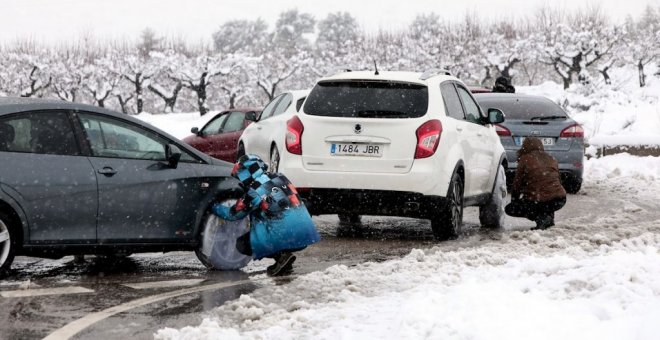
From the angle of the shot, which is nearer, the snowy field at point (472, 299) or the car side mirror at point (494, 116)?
the snowy field at point (472, 299)

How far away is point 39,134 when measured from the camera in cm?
812

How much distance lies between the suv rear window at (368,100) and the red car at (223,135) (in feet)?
28.4

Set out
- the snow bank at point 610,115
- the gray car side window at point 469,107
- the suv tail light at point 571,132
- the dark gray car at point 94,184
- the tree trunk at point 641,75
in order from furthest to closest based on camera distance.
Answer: the tree trunk at point 641,75 → the snow bank at point 610,115 → the suv tail light at point 571,132 → the gray car side window at point 469,107 → the dark gray car at point 94,184

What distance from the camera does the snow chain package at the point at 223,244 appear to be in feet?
29.1

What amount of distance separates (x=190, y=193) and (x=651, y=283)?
3.88m

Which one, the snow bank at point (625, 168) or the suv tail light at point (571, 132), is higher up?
the suv tail light at point (571, 132)

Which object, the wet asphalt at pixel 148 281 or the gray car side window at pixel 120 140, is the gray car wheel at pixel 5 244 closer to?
the wet asphalt at pixel 148 281

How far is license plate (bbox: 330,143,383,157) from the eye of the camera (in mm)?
10383

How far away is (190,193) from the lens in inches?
345

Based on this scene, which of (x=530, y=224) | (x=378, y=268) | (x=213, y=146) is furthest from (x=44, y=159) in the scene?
(x=213, y=146)

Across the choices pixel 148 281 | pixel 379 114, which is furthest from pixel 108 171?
pixel 379 114

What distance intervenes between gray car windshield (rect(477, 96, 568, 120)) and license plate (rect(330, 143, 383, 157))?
6539 millimetres

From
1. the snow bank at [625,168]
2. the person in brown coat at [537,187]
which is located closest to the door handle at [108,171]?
the person in brown coat at [537,187]

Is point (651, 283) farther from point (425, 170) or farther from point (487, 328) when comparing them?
point (425, 170)
